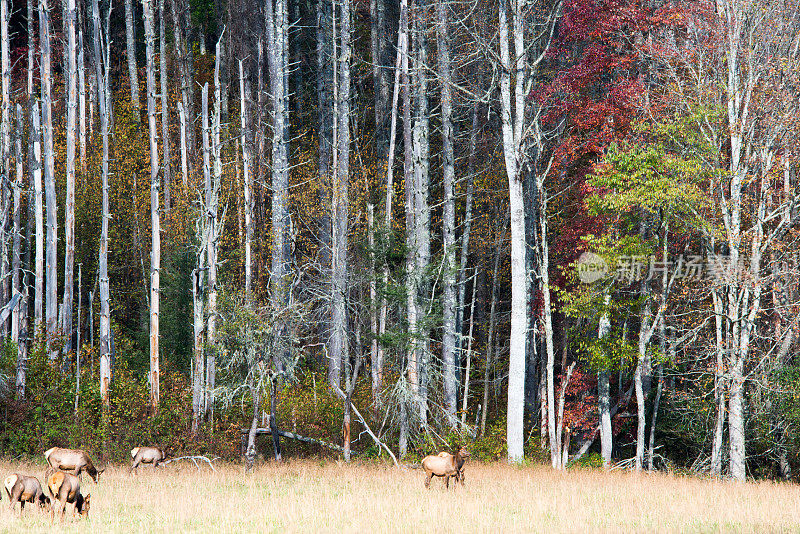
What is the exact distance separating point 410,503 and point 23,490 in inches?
201

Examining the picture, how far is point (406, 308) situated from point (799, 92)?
9804 mm

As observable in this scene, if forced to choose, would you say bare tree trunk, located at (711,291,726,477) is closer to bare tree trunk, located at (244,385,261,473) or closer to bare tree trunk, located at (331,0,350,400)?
bare tree trunk, located at (331,0,350,400)

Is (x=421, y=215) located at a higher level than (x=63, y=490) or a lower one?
higher

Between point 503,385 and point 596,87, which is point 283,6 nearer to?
point 596,87

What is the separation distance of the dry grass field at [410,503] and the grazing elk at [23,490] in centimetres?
20

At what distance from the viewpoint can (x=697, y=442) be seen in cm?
1928

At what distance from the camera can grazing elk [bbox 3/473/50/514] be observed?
9531mm

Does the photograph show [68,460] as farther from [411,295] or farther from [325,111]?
[325,111]

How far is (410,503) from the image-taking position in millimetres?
10828

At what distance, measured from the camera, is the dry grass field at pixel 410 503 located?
9328 mm

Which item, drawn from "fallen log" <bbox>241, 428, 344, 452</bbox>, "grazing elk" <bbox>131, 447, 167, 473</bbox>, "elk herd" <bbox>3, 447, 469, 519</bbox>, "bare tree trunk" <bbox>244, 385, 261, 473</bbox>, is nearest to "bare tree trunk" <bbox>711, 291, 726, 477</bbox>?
"elk herd" <bbox>3, 447, 469, 519</bbox>

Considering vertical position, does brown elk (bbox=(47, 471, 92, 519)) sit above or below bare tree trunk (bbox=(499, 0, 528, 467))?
below

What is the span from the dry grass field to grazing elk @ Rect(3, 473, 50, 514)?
0.20 m

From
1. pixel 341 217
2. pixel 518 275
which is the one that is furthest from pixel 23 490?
pixel 341 217
